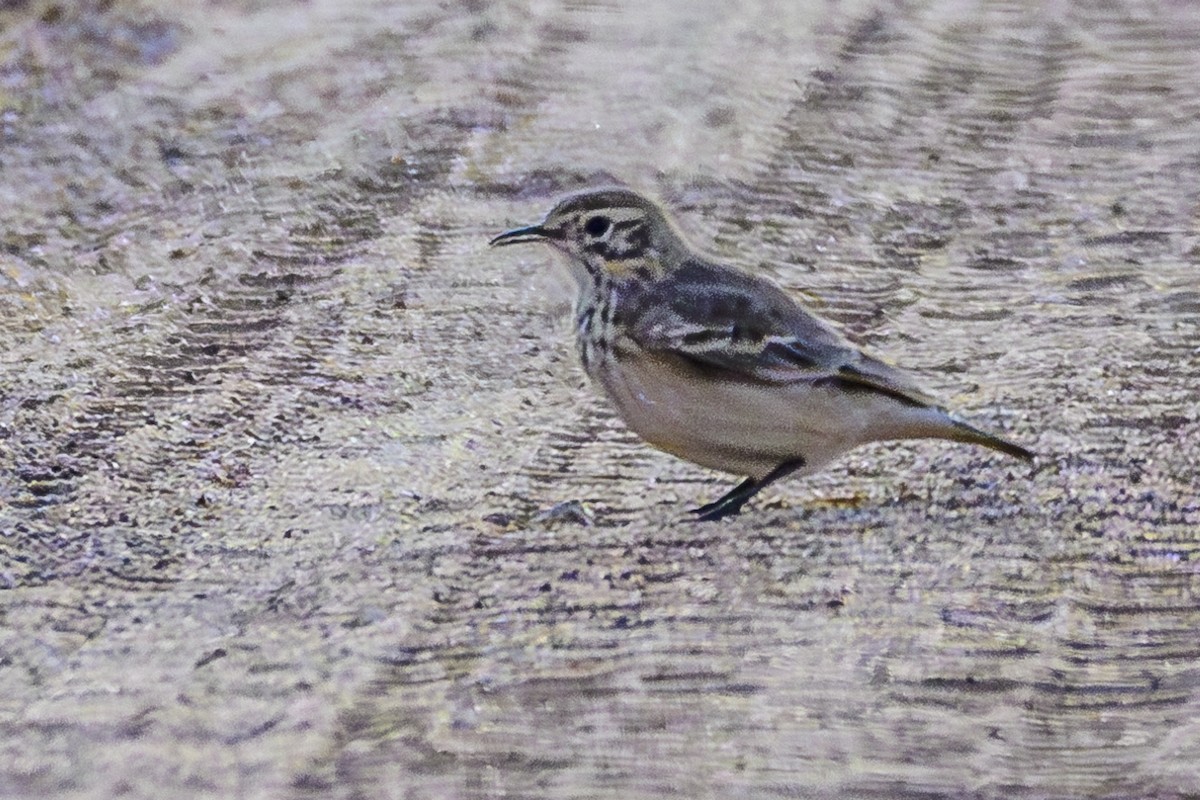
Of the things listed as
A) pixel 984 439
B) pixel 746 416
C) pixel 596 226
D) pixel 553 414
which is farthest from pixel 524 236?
pixel 984 439

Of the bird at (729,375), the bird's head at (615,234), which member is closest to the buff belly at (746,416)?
the bird at (729,375)

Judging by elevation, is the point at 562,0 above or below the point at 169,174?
above

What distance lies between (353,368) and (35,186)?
50 centimetres

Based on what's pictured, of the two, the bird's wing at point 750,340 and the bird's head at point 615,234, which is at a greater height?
the bird's head at point 615,234

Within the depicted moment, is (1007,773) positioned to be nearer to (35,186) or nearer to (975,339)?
(975,339)

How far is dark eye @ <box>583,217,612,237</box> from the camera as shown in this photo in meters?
1.52

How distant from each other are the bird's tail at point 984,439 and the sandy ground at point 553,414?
4 centimetres

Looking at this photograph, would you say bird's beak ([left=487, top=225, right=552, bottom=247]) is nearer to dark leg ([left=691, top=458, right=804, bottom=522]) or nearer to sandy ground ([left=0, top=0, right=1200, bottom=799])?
sandy ground ([left=0, top=0, right=1200, bottom=799])

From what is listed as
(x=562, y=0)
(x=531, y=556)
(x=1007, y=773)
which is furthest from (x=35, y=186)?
(x=1007, y=773)

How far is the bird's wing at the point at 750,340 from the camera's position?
148cm

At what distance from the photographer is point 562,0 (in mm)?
1902

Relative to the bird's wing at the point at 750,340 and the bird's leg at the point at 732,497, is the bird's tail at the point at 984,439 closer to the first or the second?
the bird's wing at the point at 750,340

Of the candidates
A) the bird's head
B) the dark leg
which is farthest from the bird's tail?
the bird's head

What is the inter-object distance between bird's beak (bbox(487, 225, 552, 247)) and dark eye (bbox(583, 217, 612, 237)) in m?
0.05
